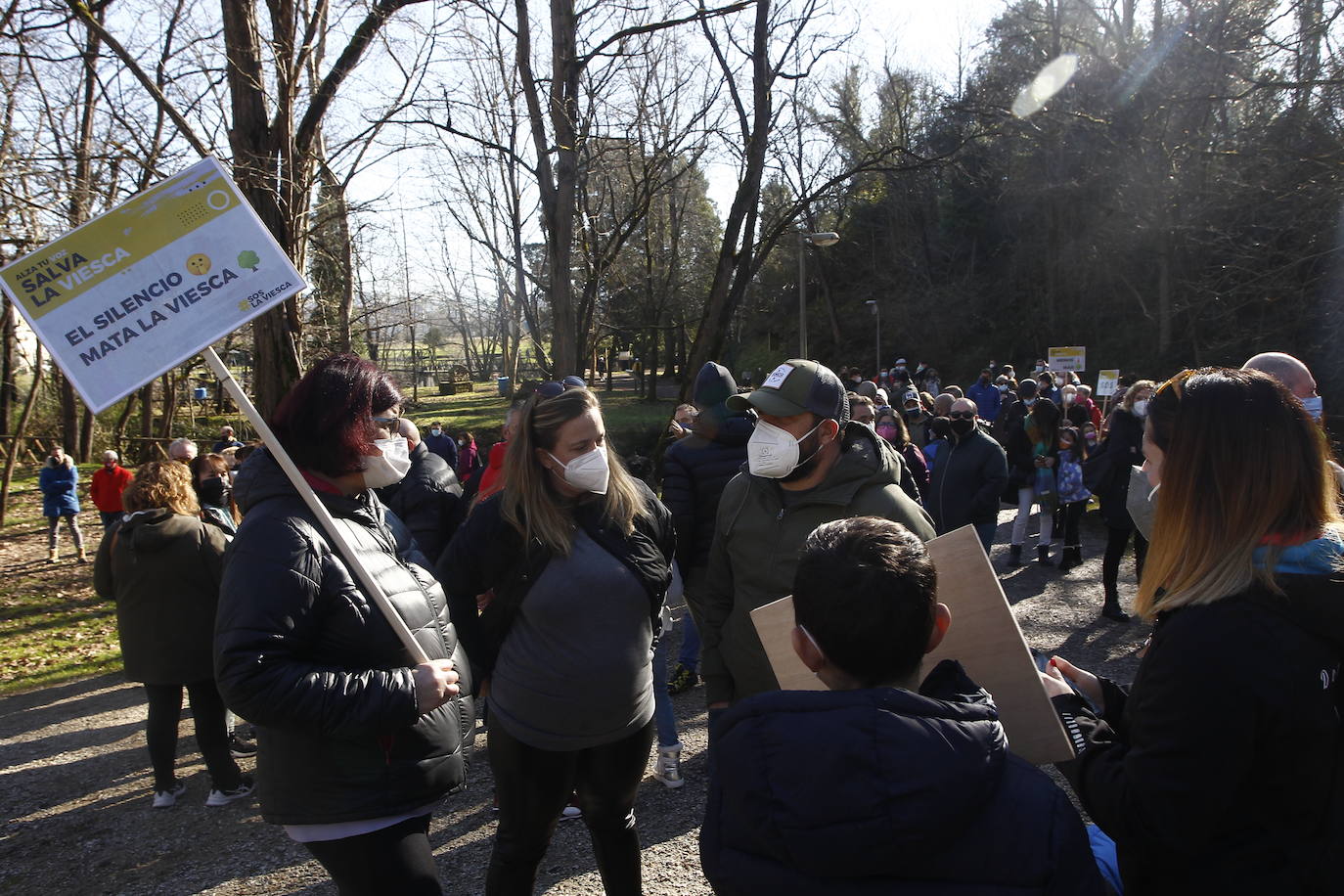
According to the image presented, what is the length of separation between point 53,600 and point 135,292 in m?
10.3

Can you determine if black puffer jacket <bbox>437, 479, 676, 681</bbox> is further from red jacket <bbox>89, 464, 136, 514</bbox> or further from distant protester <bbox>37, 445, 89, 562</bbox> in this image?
distant protester <bbox>37, 445, 89, 562</bbox>

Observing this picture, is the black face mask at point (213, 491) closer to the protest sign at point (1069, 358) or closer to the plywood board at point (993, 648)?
the plywood board at point (993, 648)

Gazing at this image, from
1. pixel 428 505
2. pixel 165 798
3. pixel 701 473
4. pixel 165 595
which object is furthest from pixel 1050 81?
pixel 165 798

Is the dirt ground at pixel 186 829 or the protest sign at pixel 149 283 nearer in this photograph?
the protest sign at pixel 149 283

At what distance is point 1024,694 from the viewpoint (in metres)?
1.72

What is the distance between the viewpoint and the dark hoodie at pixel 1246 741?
4.64ft

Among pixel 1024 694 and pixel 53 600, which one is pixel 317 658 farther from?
pixel 53 600

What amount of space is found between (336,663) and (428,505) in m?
2.35

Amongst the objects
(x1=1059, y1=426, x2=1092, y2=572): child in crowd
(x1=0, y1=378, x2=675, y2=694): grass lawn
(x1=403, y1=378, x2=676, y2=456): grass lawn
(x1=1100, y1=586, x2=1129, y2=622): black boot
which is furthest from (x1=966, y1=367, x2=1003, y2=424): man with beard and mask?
(x1=1100, y1=586, x2=1129, y2=622): black boot

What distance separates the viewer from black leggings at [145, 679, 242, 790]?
4.46 metres

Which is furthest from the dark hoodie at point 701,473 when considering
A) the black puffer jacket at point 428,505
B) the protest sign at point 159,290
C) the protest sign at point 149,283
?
the protest sign at point 149,283

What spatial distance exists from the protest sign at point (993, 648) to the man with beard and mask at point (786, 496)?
92 centimetres

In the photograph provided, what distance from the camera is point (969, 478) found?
22.9ft

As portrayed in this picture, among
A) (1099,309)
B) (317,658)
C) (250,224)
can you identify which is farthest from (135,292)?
(1099,309)
